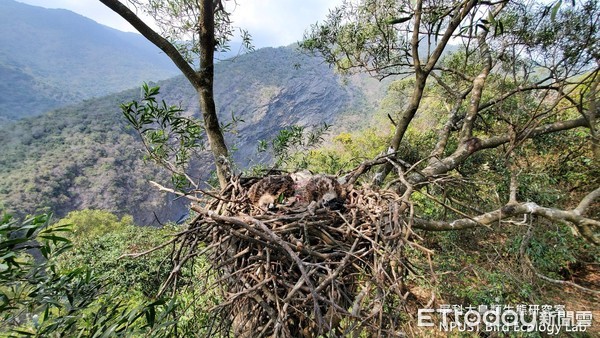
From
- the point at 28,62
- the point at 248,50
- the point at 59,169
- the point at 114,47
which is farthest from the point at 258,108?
the point at 114,47

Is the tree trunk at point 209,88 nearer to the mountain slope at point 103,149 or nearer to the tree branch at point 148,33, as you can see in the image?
the tree branch at point 148,33

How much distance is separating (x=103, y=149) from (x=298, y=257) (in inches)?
2014

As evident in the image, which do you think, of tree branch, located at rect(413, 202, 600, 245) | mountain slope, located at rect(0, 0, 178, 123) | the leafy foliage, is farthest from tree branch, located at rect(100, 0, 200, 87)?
mountain slope, located at rect(0, 0, 178, 123)

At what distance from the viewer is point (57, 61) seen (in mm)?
137875

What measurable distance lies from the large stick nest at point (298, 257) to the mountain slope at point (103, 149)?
19.1 metres

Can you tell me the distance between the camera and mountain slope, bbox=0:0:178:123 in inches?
3441

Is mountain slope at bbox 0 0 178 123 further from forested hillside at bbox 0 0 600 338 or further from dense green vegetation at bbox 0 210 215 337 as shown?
dense green vegetation at bbox 0 210 215 337

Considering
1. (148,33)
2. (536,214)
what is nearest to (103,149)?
(148,33)

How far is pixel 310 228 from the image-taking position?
1890 millimetres

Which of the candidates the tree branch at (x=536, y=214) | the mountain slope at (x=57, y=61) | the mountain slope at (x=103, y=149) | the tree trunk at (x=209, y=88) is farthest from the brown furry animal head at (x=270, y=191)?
the mountain slope at (x=57, y=61)

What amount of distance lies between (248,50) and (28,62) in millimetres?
170822

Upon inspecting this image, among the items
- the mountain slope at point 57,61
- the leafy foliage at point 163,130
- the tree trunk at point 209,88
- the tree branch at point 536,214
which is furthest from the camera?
the mountain slope at point 57,61

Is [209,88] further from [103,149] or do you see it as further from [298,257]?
[103,149]

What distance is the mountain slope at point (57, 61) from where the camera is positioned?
87412mm
